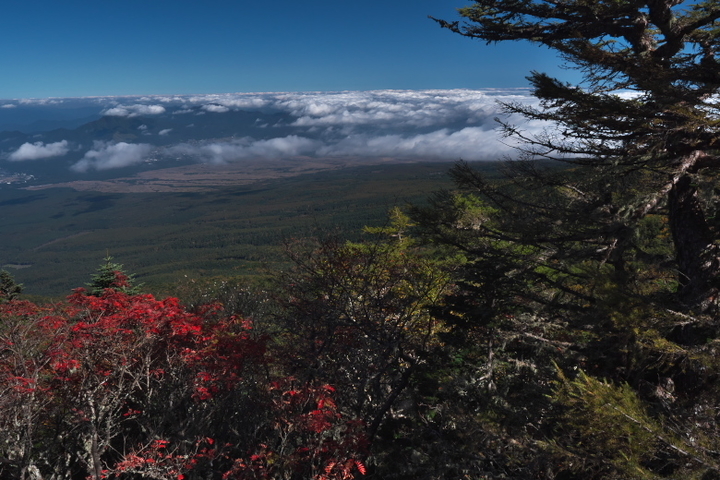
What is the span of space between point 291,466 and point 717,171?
298 inches

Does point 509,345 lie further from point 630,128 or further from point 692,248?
point 630,128

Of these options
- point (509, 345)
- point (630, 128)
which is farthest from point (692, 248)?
point (509, 345)

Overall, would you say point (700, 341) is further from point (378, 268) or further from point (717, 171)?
point (378, 268)

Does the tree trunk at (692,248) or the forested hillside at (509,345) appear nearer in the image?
the forested hillside at (509,345)

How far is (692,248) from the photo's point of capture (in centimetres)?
574

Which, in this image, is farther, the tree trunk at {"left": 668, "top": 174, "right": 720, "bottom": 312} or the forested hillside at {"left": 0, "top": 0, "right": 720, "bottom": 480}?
the tree trunk at {"left": 668, "top": 174, "right": 720, "bottom": 312}

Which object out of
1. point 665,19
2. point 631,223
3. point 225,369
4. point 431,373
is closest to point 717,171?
point 631,223

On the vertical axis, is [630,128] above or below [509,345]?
above

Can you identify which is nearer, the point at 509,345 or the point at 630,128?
the point at 630,128

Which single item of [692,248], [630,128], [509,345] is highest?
[630,128]

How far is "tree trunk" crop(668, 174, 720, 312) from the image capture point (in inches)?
217

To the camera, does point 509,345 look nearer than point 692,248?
No

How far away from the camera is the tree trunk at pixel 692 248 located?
552 centimetres

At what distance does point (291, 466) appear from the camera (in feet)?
22.9
